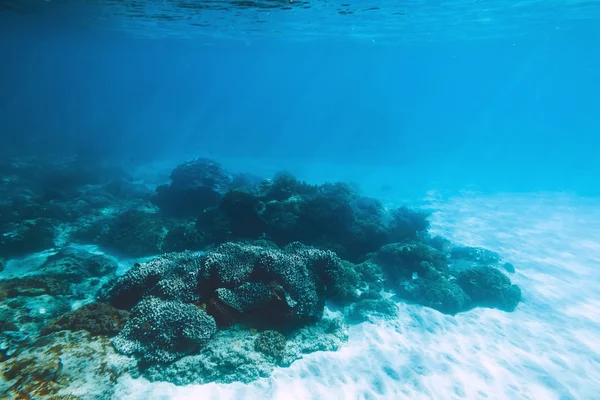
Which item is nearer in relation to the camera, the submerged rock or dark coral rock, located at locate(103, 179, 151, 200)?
the submerged rock

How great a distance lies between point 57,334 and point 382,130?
299 ft

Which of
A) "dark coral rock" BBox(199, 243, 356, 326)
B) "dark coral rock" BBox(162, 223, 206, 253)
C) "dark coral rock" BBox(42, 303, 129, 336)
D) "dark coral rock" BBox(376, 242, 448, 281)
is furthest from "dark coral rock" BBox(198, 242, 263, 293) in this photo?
"dark coral rock" BBox(376, 242, 448, 281)

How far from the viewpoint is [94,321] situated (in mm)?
5379

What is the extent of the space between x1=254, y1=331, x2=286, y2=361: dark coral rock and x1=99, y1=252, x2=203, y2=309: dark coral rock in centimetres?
156

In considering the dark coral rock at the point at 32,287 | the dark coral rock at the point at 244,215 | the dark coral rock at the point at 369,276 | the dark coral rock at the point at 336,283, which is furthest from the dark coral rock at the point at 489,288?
the dark coral rock at the point at 32,287

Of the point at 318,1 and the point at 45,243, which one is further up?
the point at 318,1

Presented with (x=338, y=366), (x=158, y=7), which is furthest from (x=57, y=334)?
(x=158, y=7)

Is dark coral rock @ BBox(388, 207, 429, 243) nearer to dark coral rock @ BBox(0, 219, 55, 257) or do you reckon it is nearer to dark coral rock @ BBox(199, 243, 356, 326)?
dark coral rock @ BBox(199, 243, 356, 326)

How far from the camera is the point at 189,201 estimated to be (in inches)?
553

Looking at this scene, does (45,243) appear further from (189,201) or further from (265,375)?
(265,375)

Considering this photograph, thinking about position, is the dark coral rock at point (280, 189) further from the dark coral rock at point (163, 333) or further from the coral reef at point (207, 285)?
the dark coral rock at point (163, 333)

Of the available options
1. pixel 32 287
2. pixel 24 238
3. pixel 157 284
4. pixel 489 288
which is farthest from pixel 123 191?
pixel 489 288

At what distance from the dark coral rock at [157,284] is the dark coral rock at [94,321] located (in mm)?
479

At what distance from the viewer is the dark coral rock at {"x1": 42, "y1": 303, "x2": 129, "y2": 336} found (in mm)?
5239
